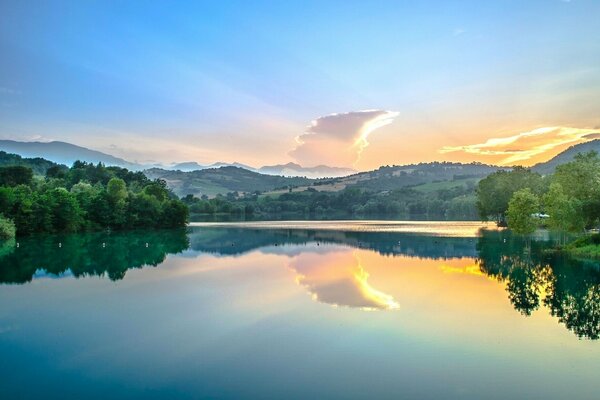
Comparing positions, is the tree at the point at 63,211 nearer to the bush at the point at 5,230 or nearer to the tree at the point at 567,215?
the bush at the point at 5,230

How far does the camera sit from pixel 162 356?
58.2 ft

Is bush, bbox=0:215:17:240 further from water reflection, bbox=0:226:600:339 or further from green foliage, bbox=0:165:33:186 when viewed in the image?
green foliage, bbox=0:165:33:186

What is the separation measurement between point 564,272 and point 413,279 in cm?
1110

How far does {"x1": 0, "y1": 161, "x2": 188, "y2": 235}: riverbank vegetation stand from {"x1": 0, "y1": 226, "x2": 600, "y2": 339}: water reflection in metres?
14.6

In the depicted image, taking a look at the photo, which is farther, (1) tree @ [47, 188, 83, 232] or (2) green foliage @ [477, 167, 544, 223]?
(2) green foliage @ [477, 167, 544, 223]

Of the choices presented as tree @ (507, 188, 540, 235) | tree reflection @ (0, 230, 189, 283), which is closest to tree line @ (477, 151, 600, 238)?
tree @ (507, 188, 540, 235)

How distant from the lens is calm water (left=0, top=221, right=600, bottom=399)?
587 inches

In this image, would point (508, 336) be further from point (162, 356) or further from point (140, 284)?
point (140, 284)

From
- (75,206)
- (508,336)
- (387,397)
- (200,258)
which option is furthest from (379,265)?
(75,206)

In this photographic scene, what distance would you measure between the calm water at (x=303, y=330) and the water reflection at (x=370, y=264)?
0.21 meters

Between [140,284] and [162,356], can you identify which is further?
[140,284]

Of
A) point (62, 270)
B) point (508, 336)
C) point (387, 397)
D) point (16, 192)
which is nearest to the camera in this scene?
point (387, 397)

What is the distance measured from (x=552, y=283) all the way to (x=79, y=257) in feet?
146

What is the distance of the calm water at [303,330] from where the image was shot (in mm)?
14906
